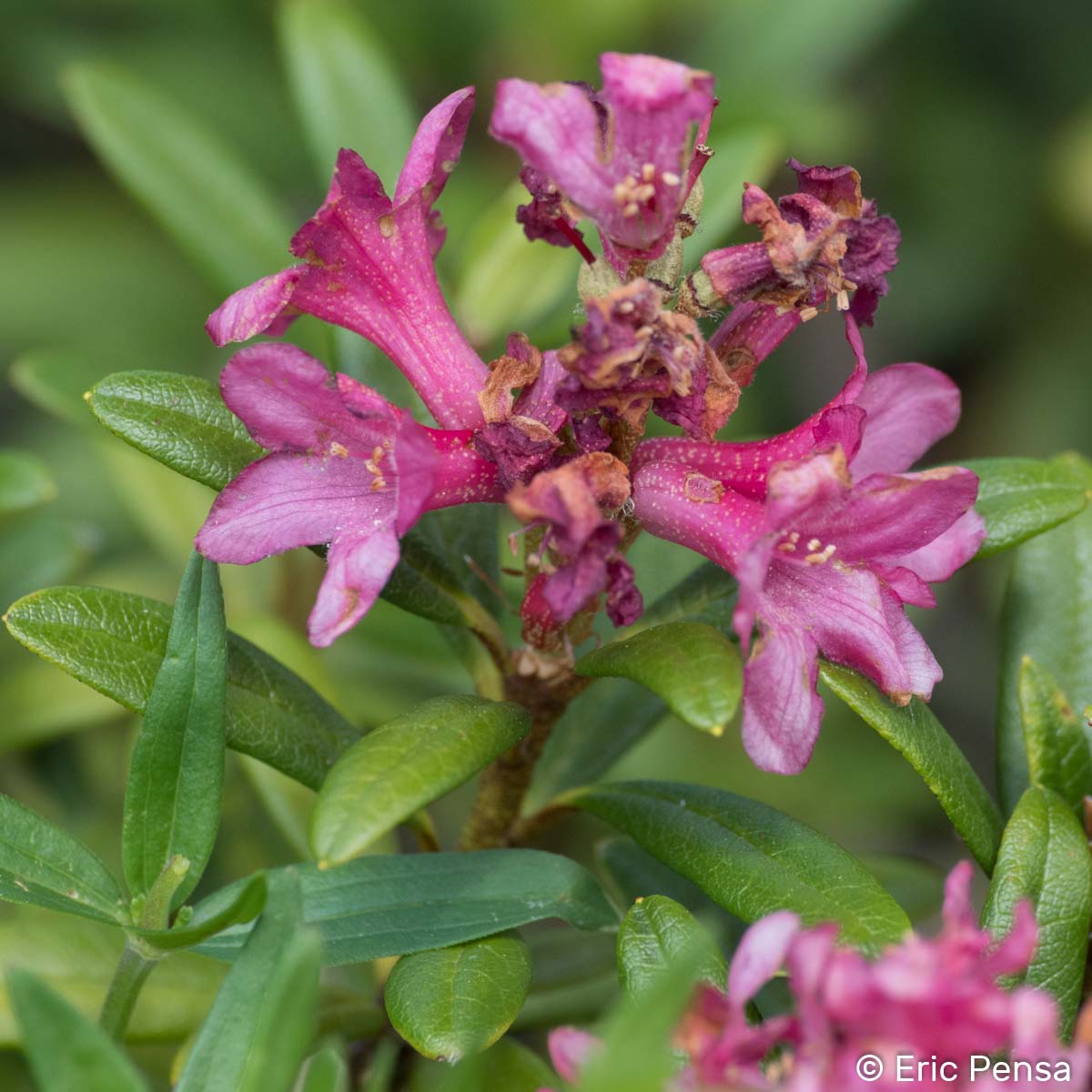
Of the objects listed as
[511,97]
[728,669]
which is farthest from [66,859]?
[511,97]

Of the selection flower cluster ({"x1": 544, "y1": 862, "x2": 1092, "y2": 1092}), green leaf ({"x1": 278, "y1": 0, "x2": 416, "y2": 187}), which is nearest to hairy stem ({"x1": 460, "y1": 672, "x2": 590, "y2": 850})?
flower cluster ({"x1": 544, "y1": 862, "x2": 1092, "y2": 1092})

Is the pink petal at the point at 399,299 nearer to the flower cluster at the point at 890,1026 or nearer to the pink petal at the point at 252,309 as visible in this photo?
the pink petal at the point at 252,309

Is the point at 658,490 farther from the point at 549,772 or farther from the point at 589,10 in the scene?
the point at 589,10

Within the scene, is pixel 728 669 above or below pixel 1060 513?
below

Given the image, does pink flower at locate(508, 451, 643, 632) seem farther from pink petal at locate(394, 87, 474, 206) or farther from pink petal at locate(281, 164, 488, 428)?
pink petal at locate(394, 87, 474, 206)

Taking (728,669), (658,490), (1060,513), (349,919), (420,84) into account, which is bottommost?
(349,919)

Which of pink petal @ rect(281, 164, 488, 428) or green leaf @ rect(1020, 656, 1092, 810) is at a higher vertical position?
pink petal @ rect(281, 164, 488, 428)
